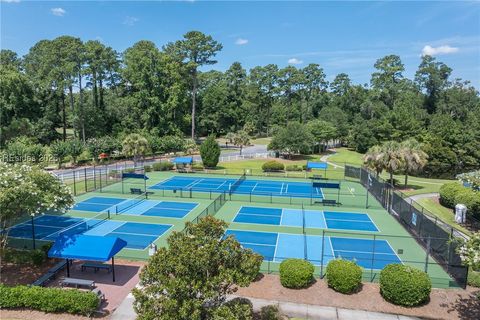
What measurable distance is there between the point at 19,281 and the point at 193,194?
19.2 meters

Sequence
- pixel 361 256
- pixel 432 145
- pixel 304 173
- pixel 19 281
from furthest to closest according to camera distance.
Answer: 1. pixel 432 145
2. pixel 304 173
3. pixel 361 256
4. pixel 19 281

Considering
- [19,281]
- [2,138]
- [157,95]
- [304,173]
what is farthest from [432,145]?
[2,138]

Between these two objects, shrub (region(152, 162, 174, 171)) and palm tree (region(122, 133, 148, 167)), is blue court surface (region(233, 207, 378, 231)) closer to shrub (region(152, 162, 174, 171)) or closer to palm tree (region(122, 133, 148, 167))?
shrub (region(152, 162, 174, 171))

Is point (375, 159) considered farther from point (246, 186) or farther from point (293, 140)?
point (293, 140)

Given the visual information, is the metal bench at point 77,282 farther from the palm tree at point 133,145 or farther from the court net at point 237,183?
the palm tree at point 133,145

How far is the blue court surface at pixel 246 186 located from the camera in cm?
3519

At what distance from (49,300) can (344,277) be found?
1104cm

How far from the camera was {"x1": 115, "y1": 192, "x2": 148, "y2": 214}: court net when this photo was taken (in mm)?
28042

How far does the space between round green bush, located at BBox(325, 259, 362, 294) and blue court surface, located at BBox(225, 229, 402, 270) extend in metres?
3.27

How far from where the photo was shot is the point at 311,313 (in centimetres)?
1286

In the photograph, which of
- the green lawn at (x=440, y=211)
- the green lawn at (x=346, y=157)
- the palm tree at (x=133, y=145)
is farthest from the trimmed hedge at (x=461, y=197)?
the palm tree at (x=133, y=145)

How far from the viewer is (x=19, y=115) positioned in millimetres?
58469

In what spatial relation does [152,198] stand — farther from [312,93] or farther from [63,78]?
[312,93]

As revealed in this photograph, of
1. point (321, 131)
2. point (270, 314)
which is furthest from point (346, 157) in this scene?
point (270, 314)
